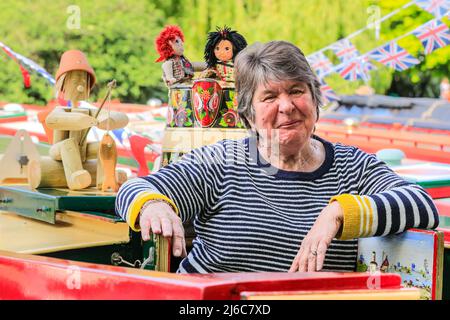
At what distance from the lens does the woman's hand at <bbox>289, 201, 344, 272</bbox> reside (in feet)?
5.16

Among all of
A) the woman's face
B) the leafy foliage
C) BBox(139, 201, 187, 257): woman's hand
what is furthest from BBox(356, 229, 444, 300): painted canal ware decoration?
the leafy foliage

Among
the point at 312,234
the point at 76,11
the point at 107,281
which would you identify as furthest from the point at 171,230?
the point at 76,11

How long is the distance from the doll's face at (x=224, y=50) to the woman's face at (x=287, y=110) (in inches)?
27.9

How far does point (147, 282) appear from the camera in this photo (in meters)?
1.20

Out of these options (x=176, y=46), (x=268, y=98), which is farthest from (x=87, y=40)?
(x=268, y=98)

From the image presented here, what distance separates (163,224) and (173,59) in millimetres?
1087

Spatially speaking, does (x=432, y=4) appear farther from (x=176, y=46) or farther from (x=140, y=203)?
(x=140, y=203)

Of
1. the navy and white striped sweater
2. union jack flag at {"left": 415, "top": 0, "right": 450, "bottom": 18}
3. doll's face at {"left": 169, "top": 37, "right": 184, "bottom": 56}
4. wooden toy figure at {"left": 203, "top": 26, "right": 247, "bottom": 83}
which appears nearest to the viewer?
the navy and white striped sweater

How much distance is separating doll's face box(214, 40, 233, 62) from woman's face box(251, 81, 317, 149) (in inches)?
27.9

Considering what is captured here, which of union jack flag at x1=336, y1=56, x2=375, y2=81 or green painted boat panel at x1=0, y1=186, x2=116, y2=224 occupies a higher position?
union jack flag at x1=336, y1=56, x2=375, y2=81

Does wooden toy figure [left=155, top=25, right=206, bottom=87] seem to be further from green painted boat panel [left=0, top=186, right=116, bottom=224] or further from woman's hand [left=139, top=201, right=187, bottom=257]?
woman's hand [left=139, top=201, right=187, bottom=257]

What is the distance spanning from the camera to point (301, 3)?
41.5 ft

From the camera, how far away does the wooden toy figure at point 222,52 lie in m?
2.48
